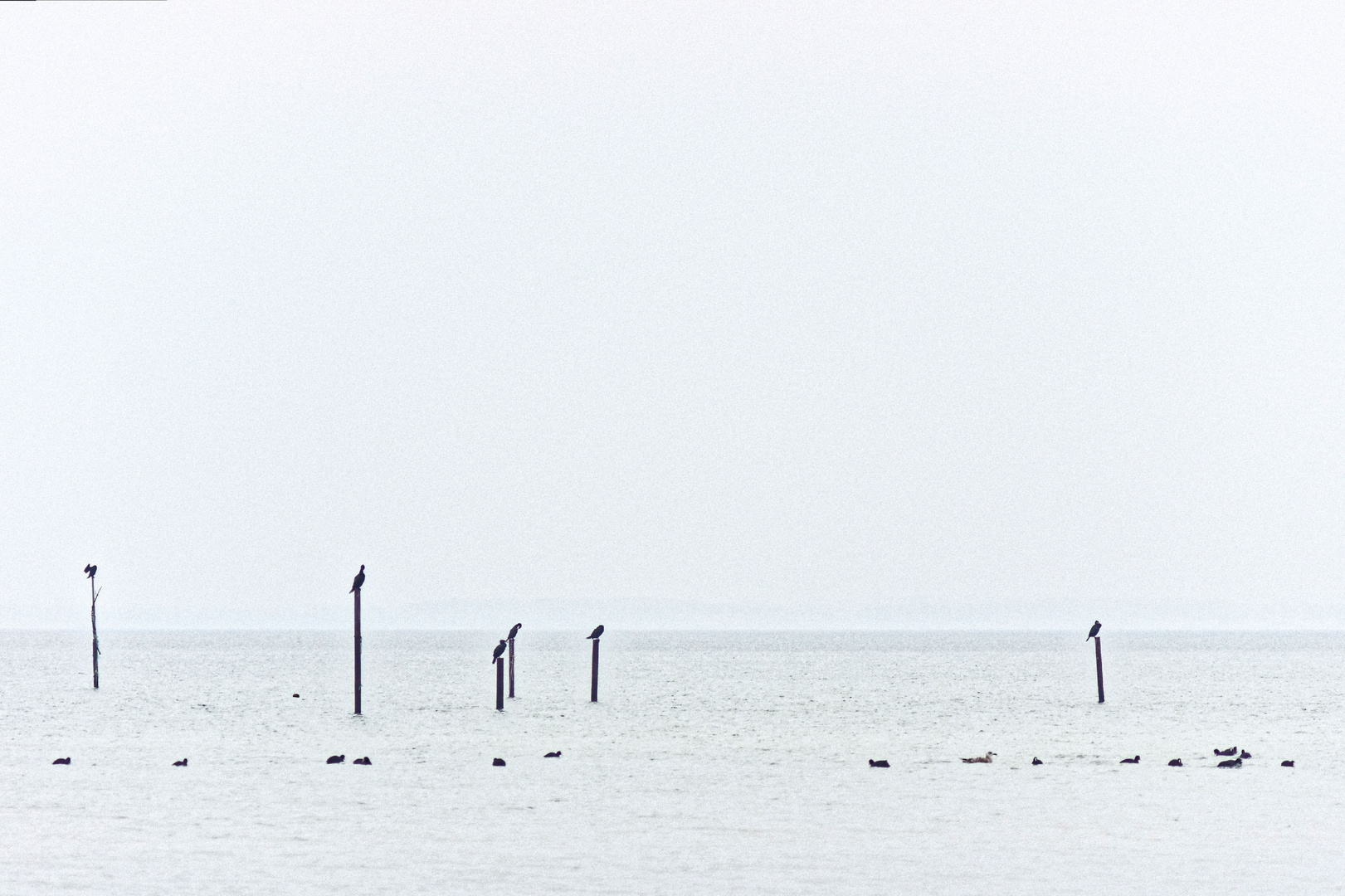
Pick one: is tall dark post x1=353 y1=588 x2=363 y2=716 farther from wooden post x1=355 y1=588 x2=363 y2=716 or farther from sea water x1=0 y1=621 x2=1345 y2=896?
sea water x1=0 y1=621 x2=1345 y2=896

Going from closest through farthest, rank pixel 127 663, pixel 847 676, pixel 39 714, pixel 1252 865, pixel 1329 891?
1. pixel 1329 891
2. pixel 1252 865
3. pixel 39 714
4. pixel 847 676
5. pixel 127 663

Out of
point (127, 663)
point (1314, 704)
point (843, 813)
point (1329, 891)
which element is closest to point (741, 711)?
point (1314, 704)

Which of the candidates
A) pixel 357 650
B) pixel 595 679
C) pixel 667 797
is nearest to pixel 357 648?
pixel 357 650

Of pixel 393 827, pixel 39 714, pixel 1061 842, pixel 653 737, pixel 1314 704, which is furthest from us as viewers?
pixel 1314 704

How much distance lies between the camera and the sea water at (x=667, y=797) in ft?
84.0

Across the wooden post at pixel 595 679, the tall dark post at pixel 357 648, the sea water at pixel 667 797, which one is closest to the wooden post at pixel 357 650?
the tall dark post at pixel 357 648

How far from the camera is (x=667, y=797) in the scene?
117 feet

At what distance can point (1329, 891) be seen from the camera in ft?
77.8

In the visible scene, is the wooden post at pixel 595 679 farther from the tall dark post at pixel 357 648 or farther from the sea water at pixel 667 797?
the tall dark post at pixel 357 648

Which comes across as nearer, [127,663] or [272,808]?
[272,808]

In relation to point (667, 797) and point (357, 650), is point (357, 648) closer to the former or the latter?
point (357, 650)

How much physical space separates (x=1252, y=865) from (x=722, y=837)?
9.68 meters

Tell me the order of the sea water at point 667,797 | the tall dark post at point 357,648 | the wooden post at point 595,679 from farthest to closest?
the wooden post at point 595,679 → the tall dark post at point 357,648 → the sea water at point 667,797

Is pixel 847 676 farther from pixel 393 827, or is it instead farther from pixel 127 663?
pixel 393 827
